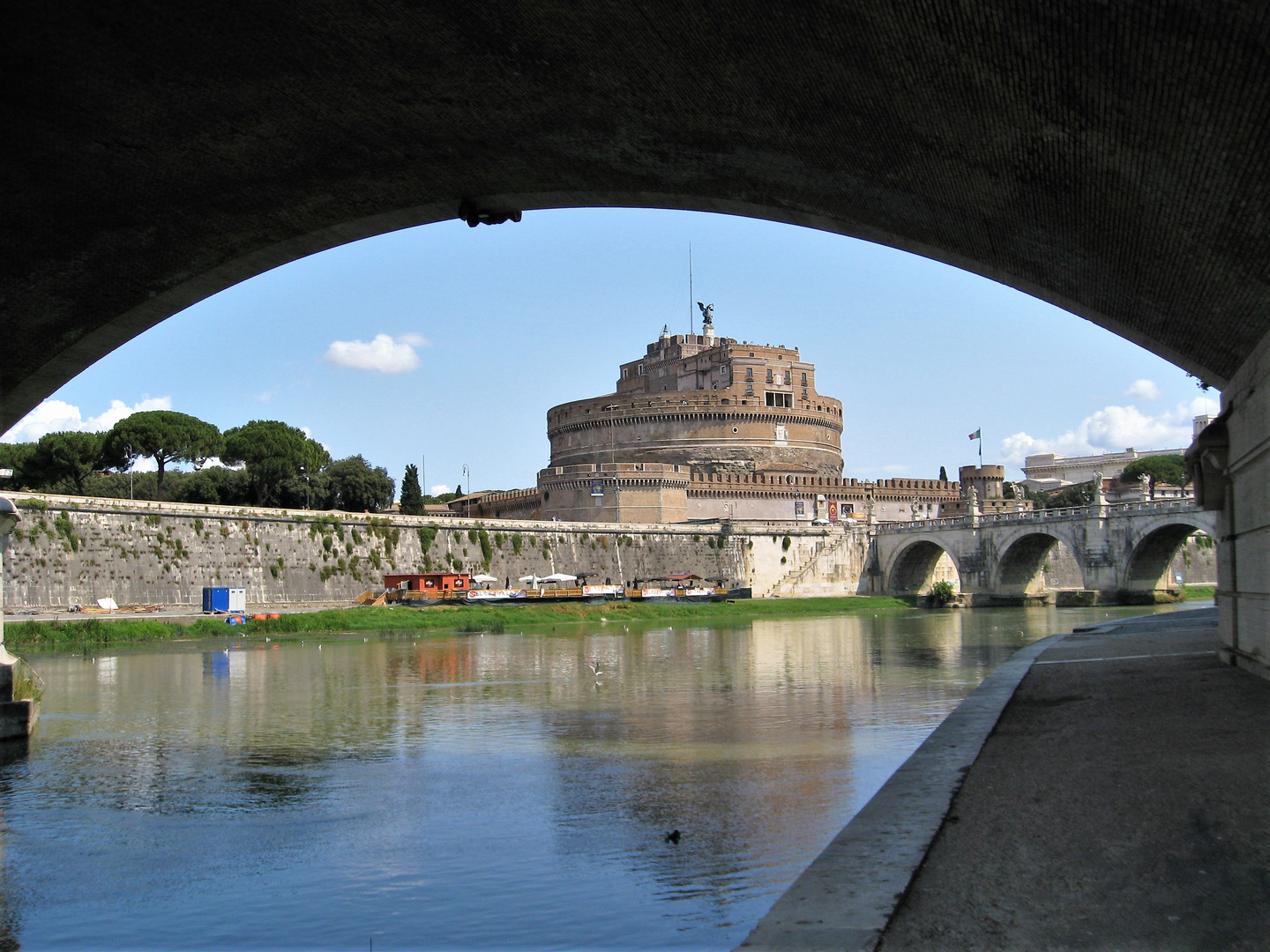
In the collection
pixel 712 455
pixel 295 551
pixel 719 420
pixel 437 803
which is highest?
pixel 719 420

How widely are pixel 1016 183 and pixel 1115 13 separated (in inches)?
77.8

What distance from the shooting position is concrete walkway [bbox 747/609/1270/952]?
14.8 feet

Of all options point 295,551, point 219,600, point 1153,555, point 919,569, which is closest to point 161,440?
point 295,551

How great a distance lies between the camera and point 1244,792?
633 centimetres

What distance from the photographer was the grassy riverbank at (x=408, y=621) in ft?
107

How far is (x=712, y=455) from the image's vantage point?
80938mm

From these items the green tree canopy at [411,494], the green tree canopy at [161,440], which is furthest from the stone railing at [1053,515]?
the green tree canopy at [161,440]

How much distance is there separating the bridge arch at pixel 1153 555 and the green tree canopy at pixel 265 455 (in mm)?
42695

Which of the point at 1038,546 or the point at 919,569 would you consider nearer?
the point at 1038,546

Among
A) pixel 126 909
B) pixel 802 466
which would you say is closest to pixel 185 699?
pixel 126 909

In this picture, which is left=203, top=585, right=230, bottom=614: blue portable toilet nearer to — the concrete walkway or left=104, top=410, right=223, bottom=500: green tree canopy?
left=104, top=410, right=223, bottom=500: green tree canopy

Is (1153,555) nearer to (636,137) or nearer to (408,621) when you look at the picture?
(408,621)

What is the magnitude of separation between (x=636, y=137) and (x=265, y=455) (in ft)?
193

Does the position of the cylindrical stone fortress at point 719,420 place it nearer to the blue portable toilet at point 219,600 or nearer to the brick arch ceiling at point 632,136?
the blue portable toilet at point 219,600
